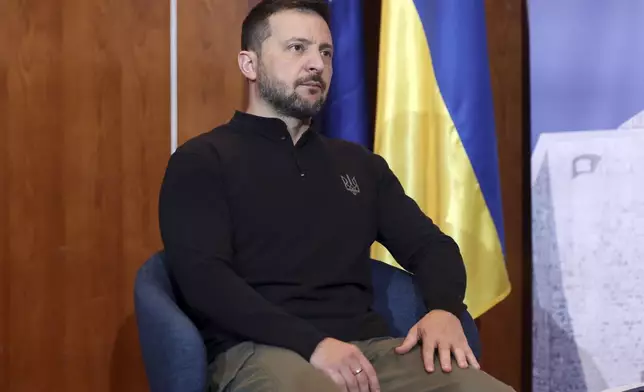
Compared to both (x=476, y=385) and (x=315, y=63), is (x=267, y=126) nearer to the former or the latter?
(x=315, y=63)

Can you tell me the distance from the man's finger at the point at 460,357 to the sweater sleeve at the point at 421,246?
130mm

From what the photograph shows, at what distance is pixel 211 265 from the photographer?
144 centimetres

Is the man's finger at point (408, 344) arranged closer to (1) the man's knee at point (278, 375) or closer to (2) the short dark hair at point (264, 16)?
(1) the man's knee at point (278, 375)

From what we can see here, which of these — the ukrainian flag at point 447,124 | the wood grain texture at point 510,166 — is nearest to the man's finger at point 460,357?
the ukrainian flag at point 447,124

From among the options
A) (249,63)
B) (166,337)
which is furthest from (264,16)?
(166,337)

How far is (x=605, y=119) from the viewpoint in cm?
233

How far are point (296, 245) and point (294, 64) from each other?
0.43 m

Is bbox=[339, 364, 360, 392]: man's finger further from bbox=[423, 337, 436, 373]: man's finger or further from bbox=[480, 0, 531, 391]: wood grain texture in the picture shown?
bbox=[480, 0, 531, 391]: wood grain texture

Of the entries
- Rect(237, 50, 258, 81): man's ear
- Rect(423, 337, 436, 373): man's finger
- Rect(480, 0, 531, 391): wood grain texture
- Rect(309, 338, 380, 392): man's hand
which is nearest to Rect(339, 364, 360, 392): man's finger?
Rect(309, 338, 380, 392): man's hand

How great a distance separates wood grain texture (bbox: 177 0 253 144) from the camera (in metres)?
2.33

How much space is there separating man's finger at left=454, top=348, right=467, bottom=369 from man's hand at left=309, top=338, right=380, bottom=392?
0.17 m

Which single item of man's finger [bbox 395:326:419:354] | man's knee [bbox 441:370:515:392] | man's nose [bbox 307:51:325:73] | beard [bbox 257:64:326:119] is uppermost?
man's nose [bbox 307:51:325:73]

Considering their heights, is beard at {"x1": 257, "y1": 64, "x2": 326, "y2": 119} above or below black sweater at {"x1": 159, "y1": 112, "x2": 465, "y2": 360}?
above

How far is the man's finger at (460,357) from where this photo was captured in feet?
4.67
